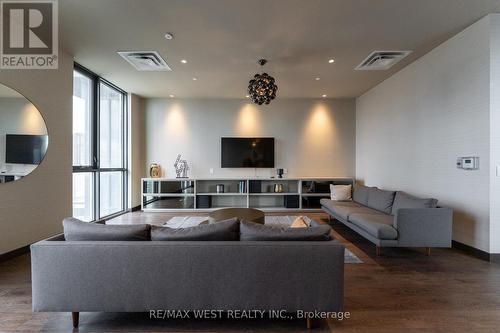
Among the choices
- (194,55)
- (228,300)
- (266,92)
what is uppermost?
(194,55)

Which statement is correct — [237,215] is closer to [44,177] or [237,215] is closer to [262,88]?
[262,88]

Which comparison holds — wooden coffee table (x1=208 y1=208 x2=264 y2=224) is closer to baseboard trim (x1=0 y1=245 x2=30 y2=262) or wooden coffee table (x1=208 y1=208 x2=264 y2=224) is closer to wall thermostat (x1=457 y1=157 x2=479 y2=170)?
baseboard trim (x1=0 y1=245 x2=30 y2=262)

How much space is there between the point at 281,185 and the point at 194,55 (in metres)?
3.91

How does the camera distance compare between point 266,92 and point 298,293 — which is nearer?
point 298,293

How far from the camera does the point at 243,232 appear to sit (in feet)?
6.32

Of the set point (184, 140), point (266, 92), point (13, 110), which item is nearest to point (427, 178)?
point (266, 92)

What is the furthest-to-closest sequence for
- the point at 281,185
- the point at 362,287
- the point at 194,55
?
the point at 281,185 → the point at 194,55 → the point at 362,287

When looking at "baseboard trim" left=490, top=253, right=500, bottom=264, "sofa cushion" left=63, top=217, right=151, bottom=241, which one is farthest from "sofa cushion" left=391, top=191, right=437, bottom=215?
"sofa cushion" left=63, top=217, right=151, bottom=241

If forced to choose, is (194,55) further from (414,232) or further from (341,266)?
(414,232)

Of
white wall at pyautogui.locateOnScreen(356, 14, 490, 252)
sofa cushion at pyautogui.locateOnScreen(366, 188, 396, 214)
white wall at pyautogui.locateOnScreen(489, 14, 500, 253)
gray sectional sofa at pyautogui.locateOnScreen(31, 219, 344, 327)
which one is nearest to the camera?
gray sectional sofa at pyautogui.locateOnScreen(31, 219, 344, 327)

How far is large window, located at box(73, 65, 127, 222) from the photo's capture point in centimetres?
458

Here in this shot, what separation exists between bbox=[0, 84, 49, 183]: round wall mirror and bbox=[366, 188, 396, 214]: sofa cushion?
5.53 metres

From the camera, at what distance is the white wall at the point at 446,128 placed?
3123 mm

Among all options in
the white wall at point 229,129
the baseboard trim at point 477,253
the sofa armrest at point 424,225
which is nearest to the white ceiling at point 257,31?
the white wall at point 229,129
